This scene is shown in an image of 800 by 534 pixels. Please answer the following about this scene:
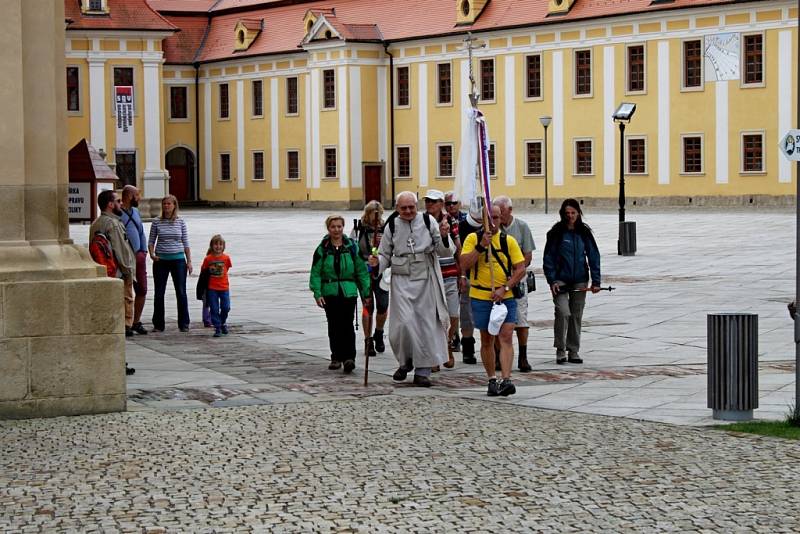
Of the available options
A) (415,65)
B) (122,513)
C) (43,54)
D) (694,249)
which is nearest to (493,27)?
(415,65)

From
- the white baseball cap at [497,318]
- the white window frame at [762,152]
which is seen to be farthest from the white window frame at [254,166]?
the white baseball cap at [497,318]

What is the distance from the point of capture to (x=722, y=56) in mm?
57438

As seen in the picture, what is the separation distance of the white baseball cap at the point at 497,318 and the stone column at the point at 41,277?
2991mm

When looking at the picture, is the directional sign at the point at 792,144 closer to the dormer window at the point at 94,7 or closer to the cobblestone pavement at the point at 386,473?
the cobblestone pavement at the point at 386,473

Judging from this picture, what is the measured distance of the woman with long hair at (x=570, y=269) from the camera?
15.6 m

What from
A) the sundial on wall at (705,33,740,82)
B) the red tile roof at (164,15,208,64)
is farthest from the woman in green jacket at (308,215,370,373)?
the red tile roof at (164,15,208,64)

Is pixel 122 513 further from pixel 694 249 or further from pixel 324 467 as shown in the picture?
pixel 694 249

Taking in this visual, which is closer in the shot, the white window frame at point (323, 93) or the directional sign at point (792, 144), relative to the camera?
the directional sign at point (792, 144)

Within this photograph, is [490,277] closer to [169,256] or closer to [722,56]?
[169,256]

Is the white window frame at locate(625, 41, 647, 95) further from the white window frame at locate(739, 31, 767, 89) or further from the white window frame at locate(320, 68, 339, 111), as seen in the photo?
the white window frame at locate(320, 68, 339, 111)

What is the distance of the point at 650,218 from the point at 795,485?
134 ft

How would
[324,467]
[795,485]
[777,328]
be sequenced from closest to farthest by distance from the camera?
[795,485] < [324,467] < [777,328]

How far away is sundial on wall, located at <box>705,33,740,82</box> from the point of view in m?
57.2

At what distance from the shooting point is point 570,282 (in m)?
15.8
